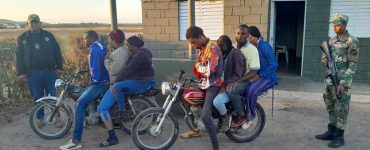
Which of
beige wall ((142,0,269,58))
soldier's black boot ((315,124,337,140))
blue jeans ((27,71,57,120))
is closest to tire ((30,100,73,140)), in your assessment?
blue jeans ((27,71,57,120))

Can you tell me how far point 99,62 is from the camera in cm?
459

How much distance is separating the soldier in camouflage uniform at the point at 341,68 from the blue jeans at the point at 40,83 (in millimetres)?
4468

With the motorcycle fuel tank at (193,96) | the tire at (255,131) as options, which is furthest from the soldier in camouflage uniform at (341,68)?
the motorcycle fuel tank at (193,96)

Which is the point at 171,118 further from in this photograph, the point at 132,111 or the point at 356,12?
the point at 356,12

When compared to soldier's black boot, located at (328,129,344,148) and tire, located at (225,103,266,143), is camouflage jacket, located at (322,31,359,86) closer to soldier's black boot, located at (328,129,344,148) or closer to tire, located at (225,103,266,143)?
soldier's black boot, located at (328,129,344,148)

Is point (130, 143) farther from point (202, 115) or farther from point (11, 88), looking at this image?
point (11, 88)

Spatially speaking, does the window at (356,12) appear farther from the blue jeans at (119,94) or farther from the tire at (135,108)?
the blue jeans at (119,94)

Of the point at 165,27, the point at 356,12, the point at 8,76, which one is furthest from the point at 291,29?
the point at 8,76

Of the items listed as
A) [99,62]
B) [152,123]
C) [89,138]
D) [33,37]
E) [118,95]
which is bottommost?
[89,138]

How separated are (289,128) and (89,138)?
127 inches

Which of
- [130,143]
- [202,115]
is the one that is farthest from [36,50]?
[202,115]

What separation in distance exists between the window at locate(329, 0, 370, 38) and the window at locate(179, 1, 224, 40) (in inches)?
117

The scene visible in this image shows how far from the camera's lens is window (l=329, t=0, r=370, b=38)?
8.15 m

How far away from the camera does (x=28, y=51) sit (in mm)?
5363
